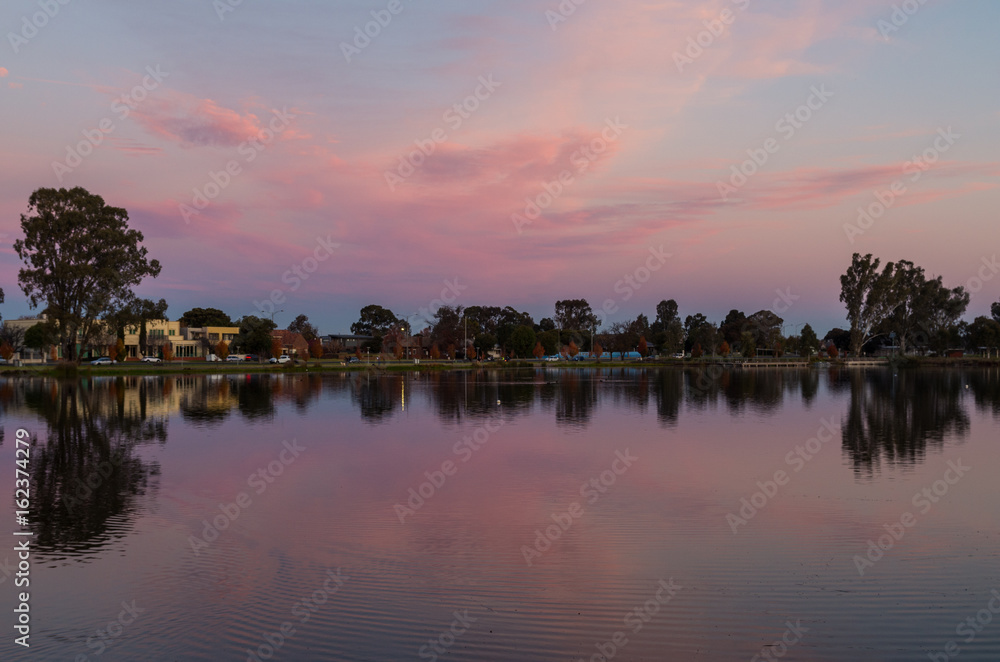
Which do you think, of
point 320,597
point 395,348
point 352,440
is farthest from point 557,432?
point 395,348

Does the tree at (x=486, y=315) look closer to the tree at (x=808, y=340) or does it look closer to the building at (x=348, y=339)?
the building at (x=348, y=339)

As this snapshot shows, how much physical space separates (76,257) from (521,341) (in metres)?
89.7

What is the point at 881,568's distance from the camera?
11.5m

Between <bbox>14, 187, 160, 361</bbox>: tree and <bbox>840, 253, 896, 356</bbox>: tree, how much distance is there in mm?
122142

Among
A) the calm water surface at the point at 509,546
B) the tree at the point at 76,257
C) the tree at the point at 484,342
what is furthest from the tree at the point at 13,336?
the calm water surface at the point at 509,546

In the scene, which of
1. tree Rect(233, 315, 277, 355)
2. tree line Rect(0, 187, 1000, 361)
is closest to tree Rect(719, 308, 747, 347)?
tree line Rect(0, 187, 1000, 361)

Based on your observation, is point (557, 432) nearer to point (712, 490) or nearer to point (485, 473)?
point (485, 473)

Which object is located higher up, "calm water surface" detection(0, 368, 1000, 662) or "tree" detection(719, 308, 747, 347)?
"tree" detection(719, 308, 747, 347)

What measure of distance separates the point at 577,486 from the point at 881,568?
7.84 meters

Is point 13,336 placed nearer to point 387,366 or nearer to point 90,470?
point 387,366

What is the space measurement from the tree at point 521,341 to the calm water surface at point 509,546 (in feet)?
392

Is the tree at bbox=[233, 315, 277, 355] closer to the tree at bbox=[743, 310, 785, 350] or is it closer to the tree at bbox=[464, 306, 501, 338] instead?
the tree at bbox=[464, 306, 501, 338]

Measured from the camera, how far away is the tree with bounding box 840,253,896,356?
133m

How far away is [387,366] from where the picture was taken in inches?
4043
